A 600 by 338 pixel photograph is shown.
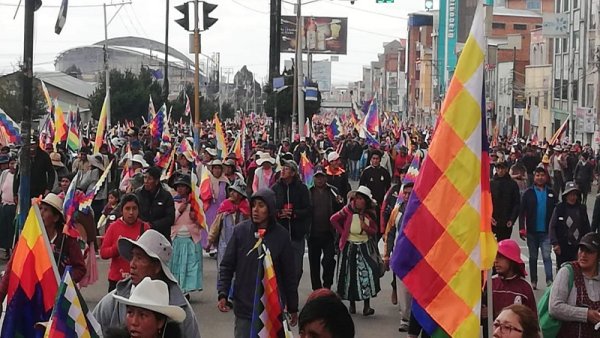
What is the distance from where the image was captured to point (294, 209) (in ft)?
41.0

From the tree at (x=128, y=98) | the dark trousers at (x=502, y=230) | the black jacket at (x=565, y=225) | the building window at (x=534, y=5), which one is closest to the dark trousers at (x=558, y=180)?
the dark trousers at (x=502, y=230)

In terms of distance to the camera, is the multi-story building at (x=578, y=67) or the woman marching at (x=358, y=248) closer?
the woman marching at (x=358, y=248)

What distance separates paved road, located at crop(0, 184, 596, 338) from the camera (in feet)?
37.8

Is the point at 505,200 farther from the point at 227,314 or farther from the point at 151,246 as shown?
the point at 151,246

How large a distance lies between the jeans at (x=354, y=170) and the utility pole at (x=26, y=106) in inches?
1034

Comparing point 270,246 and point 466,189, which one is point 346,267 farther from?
point 466,189

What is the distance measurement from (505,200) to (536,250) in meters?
0.84

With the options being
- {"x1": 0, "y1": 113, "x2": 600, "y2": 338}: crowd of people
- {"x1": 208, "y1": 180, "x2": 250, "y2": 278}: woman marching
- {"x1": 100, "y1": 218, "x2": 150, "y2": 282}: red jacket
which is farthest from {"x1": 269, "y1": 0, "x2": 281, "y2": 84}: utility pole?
{"x1": 100, "y1": 218, "x2": 150, "y2": 282}: red jacket

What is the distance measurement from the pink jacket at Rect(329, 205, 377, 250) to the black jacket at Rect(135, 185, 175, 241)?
1.75 meters

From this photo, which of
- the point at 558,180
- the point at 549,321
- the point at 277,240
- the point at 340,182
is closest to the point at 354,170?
the point at 558,180

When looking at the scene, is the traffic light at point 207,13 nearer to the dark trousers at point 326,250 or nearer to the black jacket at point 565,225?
the dark trousers at point 326,250

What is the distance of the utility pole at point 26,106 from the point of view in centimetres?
1286

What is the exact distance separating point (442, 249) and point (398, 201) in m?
6.25

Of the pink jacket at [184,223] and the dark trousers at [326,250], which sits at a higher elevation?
the pink jacket at [184,223]
